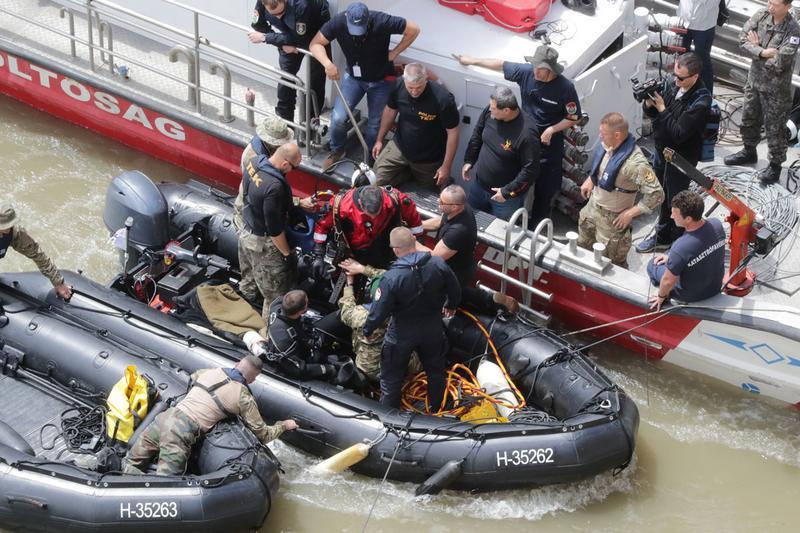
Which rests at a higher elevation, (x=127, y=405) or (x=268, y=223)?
(x=268, y=223)

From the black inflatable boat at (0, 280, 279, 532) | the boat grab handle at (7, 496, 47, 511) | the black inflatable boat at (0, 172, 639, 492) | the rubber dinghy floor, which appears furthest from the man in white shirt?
the boat grab handle at (7, 496, 47, 511)

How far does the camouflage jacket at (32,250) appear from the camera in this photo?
680 centimetres

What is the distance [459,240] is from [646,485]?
2032 millimetres

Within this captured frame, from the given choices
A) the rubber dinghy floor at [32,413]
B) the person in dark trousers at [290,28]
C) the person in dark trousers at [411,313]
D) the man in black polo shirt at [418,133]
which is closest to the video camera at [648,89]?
the man in black polo shirt at [418,133]

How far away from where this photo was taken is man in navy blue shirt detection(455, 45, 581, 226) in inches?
277

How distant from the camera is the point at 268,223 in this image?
672 centimetres

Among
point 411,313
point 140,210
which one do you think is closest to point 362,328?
point 411,313

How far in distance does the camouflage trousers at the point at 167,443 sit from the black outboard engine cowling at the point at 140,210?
1846 millimetres

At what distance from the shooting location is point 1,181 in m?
8.95

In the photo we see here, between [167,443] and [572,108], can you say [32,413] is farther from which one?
[572,108]

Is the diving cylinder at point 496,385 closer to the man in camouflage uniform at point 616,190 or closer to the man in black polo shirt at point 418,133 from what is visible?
the man in camouflage uniform at point 616,190

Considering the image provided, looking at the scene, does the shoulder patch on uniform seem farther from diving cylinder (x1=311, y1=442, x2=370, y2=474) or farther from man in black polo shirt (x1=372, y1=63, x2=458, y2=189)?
diving cylinder (x1=311, y1=442, x2=370, y2=474)

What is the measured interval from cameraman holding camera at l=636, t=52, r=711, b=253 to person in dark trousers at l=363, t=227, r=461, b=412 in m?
1.87

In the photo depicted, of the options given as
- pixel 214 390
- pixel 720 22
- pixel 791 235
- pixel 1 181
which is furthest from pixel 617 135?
pixel 1 181
